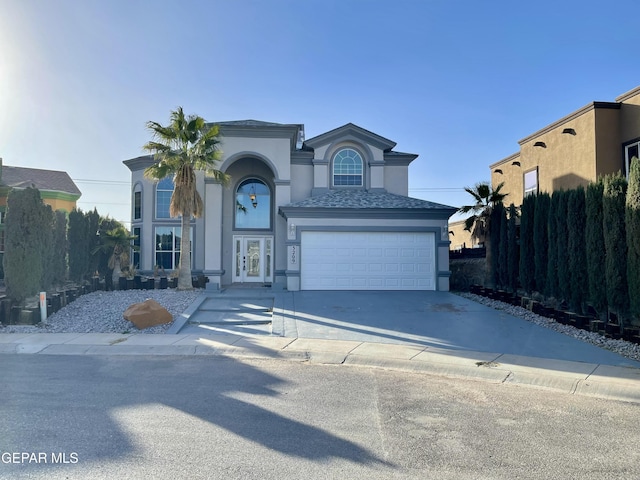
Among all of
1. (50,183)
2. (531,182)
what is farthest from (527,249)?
(50,183)

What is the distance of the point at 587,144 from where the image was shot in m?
16.0

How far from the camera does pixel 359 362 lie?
27.9ft

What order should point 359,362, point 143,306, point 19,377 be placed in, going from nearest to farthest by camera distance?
point 19,377
point 359,362
point 143,306

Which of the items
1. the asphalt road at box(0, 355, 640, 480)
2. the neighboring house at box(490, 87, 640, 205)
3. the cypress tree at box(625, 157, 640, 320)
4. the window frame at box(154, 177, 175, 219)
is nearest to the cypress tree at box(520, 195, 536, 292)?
the neighboring house at box(490, 87, 640, 205)

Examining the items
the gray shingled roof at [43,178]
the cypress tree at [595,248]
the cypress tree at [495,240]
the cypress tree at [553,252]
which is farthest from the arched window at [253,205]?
the gray shingled roof at [43,178]

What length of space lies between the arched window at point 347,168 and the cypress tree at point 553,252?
370 inches

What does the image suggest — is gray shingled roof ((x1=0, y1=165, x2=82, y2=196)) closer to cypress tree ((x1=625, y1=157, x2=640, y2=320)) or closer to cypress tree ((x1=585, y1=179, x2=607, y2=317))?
cypress tree ((x1=585, y1=179, x2=607, y2=317))

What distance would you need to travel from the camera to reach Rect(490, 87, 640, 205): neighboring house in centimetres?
1523

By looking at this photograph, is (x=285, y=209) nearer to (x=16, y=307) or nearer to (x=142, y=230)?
(x=142, y=230)

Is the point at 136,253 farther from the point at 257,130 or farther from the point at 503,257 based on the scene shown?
the point at 503,257

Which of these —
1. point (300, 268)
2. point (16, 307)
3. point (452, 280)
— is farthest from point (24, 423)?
point (452, 280)

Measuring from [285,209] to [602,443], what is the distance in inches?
551

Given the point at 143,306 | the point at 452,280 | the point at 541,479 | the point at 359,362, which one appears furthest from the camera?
the point at 452,280

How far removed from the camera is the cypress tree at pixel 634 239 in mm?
9305
